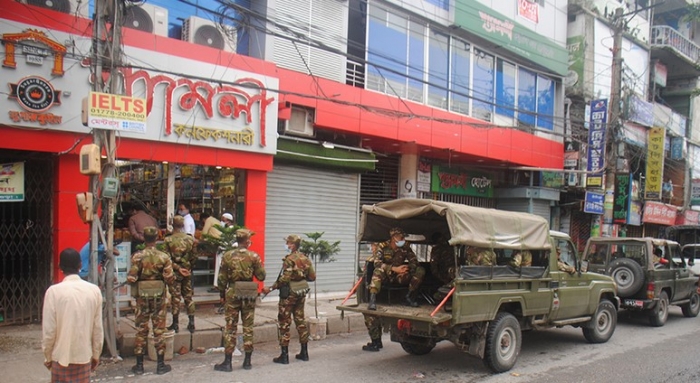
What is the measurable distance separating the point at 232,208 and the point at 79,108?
12.9 ft

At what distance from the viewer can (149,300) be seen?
6.84 metres

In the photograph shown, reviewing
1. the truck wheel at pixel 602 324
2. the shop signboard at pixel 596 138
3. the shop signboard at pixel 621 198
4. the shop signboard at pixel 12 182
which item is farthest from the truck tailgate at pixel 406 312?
the shop signboard at pixel 621 198

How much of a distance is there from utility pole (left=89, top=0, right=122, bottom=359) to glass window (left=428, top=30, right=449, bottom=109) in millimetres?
10081

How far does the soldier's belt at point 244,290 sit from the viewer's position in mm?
7043

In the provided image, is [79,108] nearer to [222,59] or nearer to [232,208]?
[222,59]

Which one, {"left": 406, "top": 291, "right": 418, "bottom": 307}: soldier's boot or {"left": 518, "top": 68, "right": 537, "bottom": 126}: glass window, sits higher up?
{"left": 518, "top": 68, "right": 537, "bottom": 126}: glass window

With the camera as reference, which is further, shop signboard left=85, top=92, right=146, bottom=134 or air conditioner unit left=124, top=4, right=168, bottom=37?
air conditioner unit left=124, top=4, right=168, bottom=37

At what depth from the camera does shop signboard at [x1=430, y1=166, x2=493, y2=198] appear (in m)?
17.3

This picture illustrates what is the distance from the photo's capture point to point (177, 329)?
26.8ft

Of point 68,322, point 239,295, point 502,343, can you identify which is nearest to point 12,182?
point 239,295

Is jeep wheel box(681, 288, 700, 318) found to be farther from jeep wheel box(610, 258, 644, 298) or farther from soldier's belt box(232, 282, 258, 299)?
soldier's belt box(232, 282, 258, 299)

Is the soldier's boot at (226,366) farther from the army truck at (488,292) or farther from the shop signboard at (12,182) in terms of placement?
the shop signboard at (12,182)

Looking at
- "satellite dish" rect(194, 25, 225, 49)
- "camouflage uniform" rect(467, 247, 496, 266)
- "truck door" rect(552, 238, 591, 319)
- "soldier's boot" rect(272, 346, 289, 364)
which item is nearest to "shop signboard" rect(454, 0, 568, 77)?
"satellite dish" rect(194, 25, 225, 49)

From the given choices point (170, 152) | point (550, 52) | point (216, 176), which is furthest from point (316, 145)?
point (550, 52)
